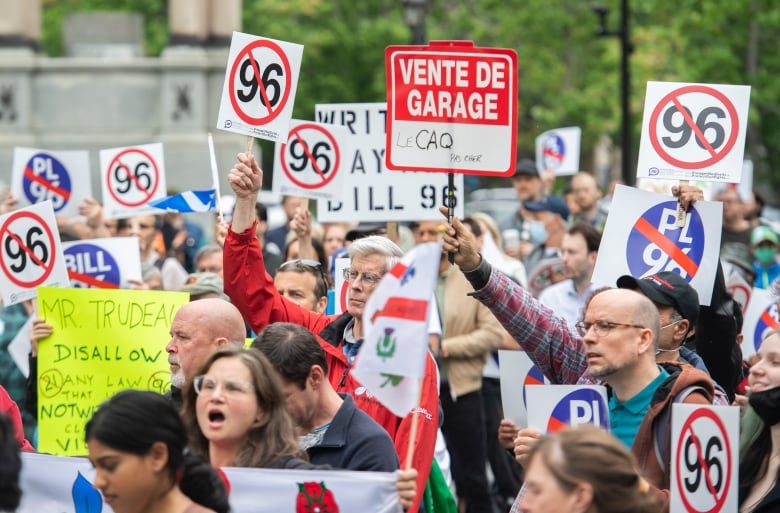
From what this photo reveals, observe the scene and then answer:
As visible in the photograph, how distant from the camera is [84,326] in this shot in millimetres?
8117

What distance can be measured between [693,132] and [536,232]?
593 cm

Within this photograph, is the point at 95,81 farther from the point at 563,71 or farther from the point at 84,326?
the point at 84,326

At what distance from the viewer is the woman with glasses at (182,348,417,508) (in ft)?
16.8

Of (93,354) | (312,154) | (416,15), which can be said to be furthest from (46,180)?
(416,15)

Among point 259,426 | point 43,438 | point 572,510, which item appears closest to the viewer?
point 572,510

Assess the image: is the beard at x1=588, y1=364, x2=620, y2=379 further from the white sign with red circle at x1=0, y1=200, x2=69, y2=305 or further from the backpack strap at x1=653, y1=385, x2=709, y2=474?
the white sign with red circle at x1=0, y1=200, x2=69, y2=305

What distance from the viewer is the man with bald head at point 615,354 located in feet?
18.5

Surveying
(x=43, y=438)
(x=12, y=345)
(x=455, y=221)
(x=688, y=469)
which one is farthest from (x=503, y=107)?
(x=12, y=345)

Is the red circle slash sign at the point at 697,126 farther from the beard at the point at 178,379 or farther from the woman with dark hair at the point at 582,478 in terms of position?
the woman with dark hair at the point at 582,478

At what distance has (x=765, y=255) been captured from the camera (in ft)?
43.1

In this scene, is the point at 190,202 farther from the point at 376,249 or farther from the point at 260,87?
the point at 376,249

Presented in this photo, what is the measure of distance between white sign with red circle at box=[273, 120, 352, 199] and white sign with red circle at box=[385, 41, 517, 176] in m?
3.14

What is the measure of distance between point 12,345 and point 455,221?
3.76 m

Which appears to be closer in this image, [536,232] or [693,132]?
[693,132]
